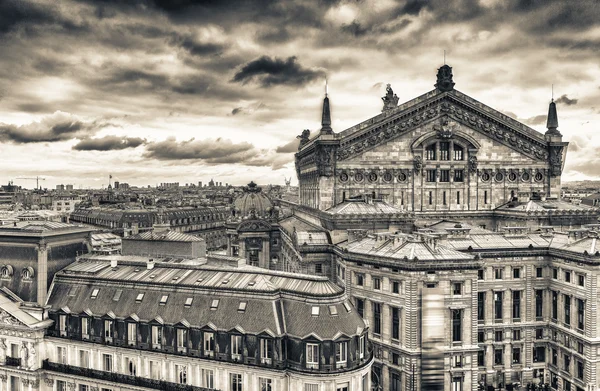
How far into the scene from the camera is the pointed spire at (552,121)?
98.8m

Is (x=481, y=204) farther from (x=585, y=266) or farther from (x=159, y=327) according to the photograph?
(x=159, y=327)

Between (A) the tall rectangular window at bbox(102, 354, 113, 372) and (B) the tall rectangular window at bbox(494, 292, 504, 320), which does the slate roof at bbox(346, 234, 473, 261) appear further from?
(A) the tall rectangular window at bbox(102, 354, 113, 372)

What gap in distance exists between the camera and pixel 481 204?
95.4m

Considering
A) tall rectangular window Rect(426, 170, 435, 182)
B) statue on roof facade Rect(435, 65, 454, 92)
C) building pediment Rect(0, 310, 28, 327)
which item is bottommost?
building pediment Rect(0, 310, 28, 327)

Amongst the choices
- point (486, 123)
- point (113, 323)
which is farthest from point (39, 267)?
point (486, 123)

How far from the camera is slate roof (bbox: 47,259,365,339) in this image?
189ft

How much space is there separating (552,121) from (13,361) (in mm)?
89945

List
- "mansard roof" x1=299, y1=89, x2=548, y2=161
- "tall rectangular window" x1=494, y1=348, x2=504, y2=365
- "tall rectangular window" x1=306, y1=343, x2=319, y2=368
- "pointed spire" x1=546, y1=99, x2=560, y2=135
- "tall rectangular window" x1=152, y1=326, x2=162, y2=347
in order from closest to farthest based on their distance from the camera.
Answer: "tall rectangular window" x1=306, y1=343, x2=319, y2=368
"tall rectangular window" x1=152, y1=326, x2=162, y2=347
"tall rectangular window" x1=494, y1=348, x2=504, y2=365
"mansard roof" x1=299, y1=89, x2=548, y2=161
"pointed spire" x1=546, y1=99, x2=560, y2=135

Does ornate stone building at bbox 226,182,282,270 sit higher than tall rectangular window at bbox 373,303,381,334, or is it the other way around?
ornate stone building at bbox 226,182,282,270

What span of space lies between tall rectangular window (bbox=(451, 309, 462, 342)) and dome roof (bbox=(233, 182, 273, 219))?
70.3 m

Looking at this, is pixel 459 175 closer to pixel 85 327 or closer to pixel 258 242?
pixel 258 242

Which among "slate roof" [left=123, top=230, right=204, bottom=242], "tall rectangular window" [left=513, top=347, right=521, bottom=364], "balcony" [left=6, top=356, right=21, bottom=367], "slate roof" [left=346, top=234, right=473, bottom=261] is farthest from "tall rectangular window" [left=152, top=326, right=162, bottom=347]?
"tall rectangular window" [left=513, top=347, right=521, bottom=364]

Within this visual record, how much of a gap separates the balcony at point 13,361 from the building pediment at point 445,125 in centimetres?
5278

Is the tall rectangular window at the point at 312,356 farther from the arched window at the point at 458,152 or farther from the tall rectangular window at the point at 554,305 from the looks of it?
the arched window at the point at 458,152
